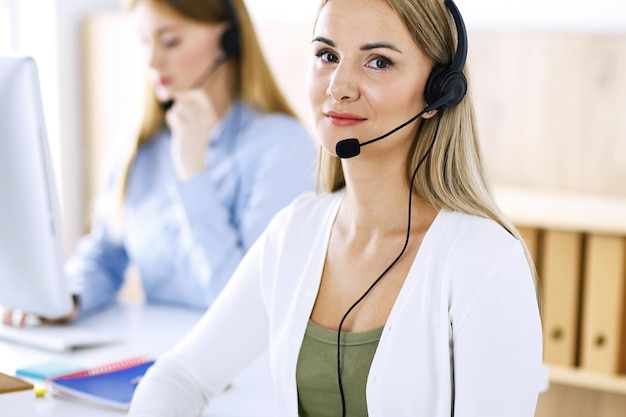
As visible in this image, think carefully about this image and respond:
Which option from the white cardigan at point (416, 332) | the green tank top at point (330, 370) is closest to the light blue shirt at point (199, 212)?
the white cardigan at point (416, 332)

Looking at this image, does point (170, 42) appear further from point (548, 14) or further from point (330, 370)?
point (548, 14)

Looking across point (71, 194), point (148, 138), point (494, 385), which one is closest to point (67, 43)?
point (71, 194)

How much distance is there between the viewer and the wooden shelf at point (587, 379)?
224 centimetres

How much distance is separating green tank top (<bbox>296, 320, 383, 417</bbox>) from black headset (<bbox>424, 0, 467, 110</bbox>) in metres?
0.32

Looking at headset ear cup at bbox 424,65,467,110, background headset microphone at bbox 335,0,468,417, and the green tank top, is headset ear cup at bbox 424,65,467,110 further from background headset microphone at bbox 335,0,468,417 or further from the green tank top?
the green tank top

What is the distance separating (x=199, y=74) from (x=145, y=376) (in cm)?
91

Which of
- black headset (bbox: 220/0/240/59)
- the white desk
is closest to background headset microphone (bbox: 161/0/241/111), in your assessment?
black headset (bbox: 220/0/240/59)

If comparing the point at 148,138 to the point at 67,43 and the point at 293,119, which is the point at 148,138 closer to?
the point at 293,119

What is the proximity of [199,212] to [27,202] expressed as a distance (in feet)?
2.16

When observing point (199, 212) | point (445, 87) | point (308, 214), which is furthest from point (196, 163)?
point (445, 87)

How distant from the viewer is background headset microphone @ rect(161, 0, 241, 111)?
2.00 metres

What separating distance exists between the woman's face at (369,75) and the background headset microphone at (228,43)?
86 cm

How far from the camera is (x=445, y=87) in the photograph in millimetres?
1134

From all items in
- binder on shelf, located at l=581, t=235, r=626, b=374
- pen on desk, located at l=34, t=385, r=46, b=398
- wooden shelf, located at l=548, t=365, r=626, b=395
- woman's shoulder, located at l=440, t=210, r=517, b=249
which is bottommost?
wooden shelf, located at l=548, t=365, r=626, b=395
